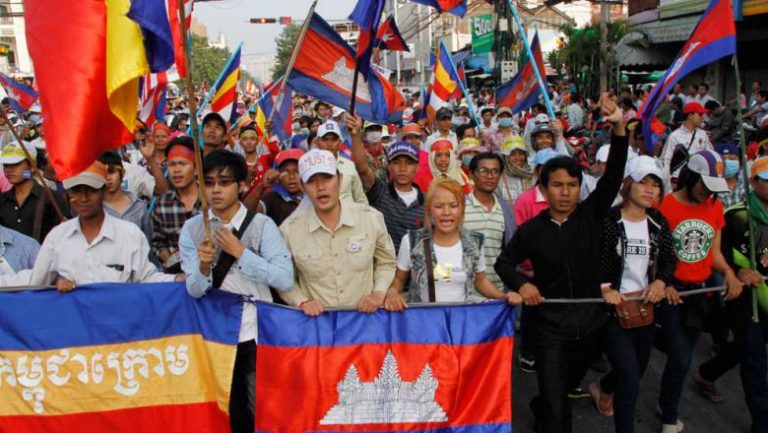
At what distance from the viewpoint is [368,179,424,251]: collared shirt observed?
15.6ft

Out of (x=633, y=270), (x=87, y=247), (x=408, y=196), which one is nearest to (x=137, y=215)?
(x=87, y=247)

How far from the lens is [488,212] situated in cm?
470

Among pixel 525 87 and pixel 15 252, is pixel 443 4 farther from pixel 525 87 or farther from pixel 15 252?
pixel 15 252

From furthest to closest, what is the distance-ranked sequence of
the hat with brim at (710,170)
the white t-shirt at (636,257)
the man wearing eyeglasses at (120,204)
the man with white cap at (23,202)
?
the man with white cap at (23,202) → the man wearing eyeglasses at (120,204) → the hat with brim at (710,170) → the white t-shirt at (636,257)

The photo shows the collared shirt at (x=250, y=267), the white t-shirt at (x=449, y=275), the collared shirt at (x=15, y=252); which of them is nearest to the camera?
the collared shirt at (x=250, y=267)

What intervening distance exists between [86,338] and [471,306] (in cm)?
217

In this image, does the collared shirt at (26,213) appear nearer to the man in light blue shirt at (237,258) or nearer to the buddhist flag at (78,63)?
the man in light blue shirt at (237,258)

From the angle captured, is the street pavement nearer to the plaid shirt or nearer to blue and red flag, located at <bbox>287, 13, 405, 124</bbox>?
the plaid shirt

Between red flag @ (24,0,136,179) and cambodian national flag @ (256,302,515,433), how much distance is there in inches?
50.5

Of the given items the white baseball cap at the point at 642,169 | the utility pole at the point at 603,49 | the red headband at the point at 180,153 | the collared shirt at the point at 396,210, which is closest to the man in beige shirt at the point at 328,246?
the collared shirt at the point at 396,210

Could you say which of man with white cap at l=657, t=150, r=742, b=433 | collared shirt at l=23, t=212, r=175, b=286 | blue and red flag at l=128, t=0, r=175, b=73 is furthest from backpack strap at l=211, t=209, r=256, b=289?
man with white cap at l=657, t=150, r=742, b=433

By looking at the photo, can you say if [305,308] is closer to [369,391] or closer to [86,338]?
[369,391]

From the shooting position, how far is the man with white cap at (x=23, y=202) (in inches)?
197

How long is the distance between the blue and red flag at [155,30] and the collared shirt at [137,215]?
188 centimetres
